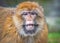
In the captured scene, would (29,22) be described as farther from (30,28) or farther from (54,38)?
(54,38)

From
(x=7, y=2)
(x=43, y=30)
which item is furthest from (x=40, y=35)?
(x=7, y=2)

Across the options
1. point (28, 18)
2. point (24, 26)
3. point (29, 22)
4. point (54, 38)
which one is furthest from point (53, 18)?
point (29, 22)

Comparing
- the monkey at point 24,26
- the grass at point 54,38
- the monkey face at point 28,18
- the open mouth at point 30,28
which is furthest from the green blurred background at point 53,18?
the open mouth at point 30,28

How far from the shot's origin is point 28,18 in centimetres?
842

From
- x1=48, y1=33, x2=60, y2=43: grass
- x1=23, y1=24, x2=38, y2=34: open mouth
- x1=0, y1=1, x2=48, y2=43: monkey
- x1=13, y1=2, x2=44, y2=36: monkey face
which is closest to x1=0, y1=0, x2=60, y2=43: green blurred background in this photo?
x1=48, y1=33, x2=60, y2=43: grass

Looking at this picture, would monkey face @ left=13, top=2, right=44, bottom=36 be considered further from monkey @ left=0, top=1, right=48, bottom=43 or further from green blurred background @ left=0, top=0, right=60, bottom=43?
green blurred background @ left=0, top=0, right=60, bottom=43

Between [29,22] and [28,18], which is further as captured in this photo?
[28,18]

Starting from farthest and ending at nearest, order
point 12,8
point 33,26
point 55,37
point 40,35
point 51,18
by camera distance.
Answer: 1. point 51,18
2. point 55,37
3. point 12,8
4. point 40,35
5. point 33,26

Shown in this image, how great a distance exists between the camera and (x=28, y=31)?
28.0ft

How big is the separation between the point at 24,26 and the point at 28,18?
31cm

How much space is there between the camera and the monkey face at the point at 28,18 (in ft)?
28.0

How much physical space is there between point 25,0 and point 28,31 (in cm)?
149

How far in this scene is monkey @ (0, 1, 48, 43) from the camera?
8.63 meters

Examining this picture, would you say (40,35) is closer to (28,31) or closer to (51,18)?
(28,31)
